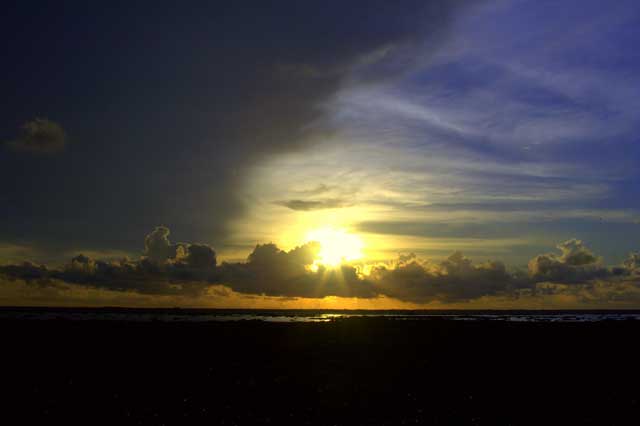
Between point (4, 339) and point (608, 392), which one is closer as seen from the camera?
point (608, 392)

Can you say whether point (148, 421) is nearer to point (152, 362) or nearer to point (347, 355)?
point (152, 362)

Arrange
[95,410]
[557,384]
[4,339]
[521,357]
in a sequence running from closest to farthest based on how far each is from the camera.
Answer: [95,410], [557,384], [521,357], [4,339]

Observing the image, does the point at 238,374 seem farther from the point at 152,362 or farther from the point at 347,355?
the point at 347,355

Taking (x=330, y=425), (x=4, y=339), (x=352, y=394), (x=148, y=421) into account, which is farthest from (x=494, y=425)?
(x=4, y=339)

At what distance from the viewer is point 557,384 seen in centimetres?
3169

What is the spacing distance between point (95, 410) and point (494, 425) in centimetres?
1784

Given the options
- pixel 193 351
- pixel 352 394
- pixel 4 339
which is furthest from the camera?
pixel 4 339

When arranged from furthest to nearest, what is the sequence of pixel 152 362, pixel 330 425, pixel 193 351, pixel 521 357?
pixel 193 351 → pixel 521 357 → pixel 152 362 → pixel 330 425

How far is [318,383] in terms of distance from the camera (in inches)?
1244

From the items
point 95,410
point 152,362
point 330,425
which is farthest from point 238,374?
point 330,425

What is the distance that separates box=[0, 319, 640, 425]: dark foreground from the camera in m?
Answer: 23.2

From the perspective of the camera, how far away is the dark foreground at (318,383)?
23.2m

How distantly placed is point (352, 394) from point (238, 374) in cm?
1007

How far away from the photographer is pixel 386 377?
1335 inches
